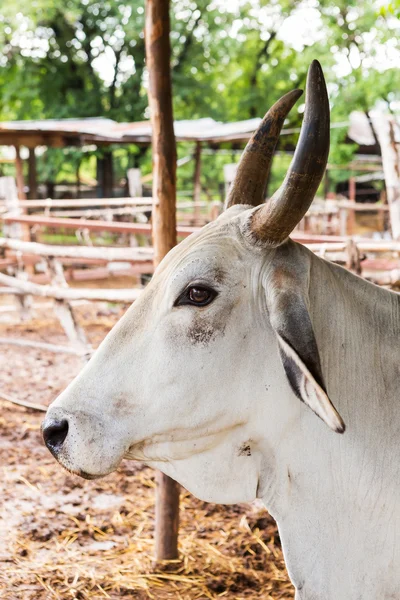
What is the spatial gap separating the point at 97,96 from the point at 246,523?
18.4 m

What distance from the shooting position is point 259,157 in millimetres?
2424


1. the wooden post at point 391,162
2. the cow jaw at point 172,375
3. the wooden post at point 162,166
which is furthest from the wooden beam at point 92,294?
the cow jaw at point 172,375

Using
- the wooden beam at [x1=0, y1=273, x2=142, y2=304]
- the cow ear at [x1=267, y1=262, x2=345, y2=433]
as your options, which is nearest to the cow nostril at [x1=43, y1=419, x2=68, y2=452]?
the cow ear at [x1=267, y1=262, x2=345, y2=433]

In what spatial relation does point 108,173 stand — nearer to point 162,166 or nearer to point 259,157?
point 162,166

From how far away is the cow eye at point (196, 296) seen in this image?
200 cm

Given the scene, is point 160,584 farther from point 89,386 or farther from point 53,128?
point 53,128

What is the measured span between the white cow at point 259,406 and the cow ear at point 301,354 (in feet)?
0.22

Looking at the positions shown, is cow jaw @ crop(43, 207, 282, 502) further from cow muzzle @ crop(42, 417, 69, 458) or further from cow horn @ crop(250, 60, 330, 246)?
cow horn @ crop(250, 60, 330, 246)

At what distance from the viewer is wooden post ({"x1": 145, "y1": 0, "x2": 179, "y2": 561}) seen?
3465 millimetres

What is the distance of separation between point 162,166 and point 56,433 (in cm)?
193

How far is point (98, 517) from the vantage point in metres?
4.02

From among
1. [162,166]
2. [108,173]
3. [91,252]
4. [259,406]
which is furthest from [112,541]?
[108,173]

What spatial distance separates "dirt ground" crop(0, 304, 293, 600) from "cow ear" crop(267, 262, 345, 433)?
1.82 m

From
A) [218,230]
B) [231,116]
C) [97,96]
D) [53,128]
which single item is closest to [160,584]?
[218,230]
